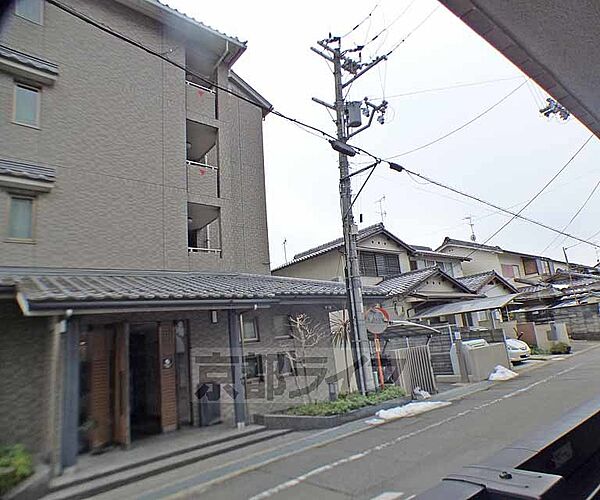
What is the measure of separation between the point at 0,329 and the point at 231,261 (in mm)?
5565

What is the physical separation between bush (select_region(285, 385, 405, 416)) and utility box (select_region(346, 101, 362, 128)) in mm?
6499

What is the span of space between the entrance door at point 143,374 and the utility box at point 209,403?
34.1 inches

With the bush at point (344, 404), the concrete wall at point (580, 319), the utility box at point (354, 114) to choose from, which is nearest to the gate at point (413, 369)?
the bush at point (344, 404)

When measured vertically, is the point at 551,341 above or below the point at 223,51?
below

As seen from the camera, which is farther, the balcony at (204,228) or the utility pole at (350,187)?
the balcony at (204,228)

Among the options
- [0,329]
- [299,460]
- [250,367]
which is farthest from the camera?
[250,367]

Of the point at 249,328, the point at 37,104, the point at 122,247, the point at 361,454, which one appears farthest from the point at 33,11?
the point at 361,454

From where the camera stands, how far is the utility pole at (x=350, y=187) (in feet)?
30.6

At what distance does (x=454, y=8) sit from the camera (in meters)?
1.64

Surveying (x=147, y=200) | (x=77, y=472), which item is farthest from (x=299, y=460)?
(x=147, y=200)

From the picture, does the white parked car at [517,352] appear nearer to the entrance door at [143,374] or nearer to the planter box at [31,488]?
the entrance door at [143,374]

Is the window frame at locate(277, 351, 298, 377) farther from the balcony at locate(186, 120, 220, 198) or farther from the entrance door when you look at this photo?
the balcony at locate(186, 120, 220, 198)

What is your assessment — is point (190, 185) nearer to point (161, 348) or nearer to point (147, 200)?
point (147, 200)

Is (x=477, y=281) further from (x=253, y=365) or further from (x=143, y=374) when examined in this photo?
(x=143, y=374)
